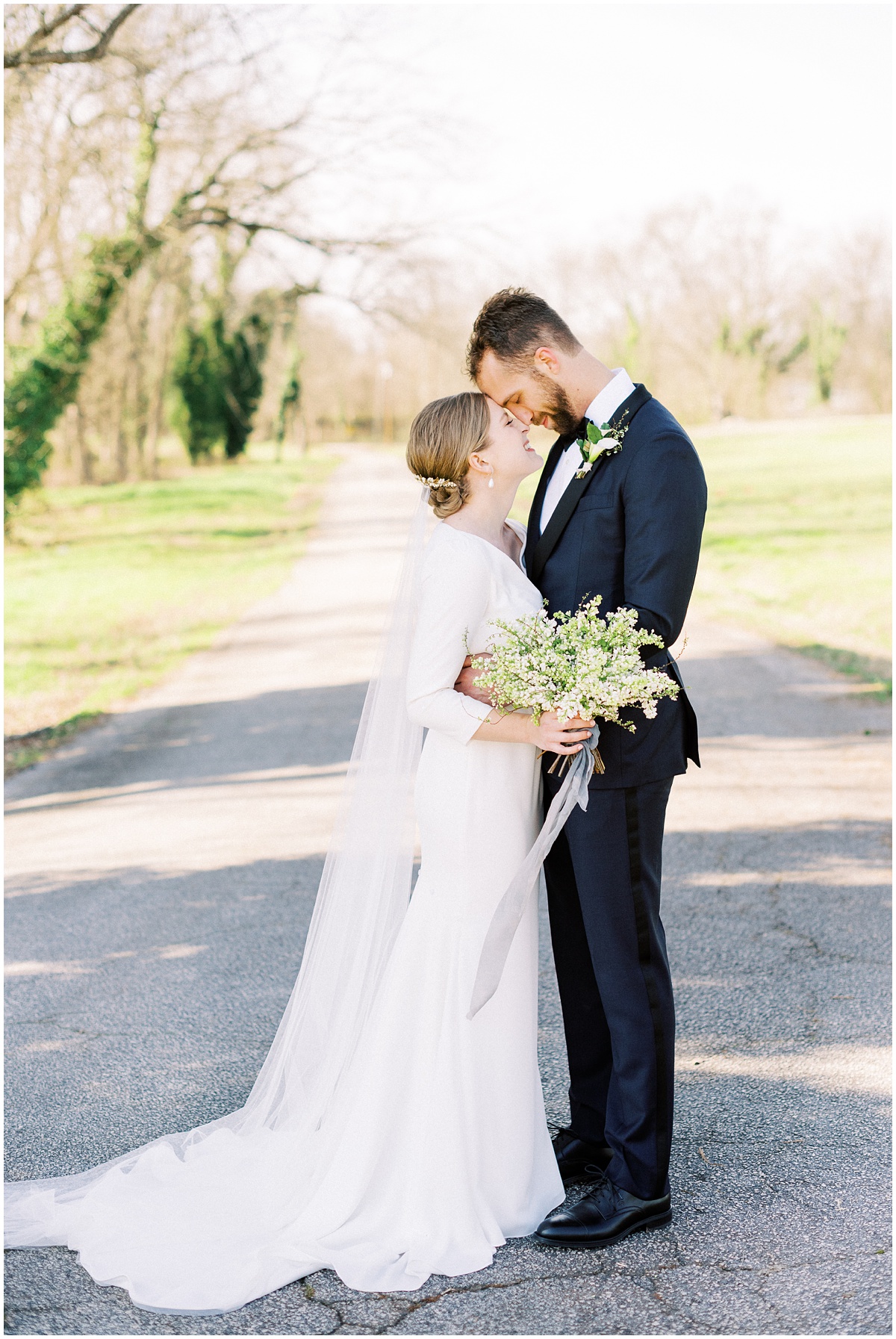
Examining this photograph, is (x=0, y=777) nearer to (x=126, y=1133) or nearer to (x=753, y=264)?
(x=126, y=1133)

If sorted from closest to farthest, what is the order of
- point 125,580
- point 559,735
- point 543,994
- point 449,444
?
point 559,735
point 449,444
point 543,994
point 125,580

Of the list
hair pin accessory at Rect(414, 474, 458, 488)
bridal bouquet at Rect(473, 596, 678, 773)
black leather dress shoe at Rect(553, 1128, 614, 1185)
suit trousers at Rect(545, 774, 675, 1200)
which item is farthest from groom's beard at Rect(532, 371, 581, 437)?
black leather dress shoe at Rect(553, 1128, 614, 1185)

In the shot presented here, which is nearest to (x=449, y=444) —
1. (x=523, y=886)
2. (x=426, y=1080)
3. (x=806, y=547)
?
(x=523, y=886)

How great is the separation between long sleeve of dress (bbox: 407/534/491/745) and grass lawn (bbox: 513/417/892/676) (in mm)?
8972

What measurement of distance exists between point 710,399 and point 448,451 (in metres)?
69.1

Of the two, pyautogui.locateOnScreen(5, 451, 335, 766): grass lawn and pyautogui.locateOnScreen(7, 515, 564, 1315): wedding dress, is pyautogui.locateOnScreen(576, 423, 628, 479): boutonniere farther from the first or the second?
pyautogui.locateOnScreen(5, 451, 335, 766): grass lawn

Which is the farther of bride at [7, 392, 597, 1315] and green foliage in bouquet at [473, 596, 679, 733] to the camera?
bride at [7, 392, 597, 1315]

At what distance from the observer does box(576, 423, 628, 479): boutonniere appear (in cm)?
313

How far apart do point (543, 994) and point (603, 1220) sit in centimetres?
171

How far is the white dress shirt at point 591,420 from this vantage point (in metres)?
3.24

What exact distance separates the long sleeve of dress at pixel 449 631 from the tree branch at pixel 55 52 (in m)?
8.88

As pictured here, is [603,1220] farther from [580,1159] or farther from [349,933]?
[349,933]

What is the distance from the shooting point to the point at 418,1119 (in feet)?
10.4

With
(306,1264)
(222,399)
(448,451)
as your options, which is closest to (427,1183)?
(306,1264)
